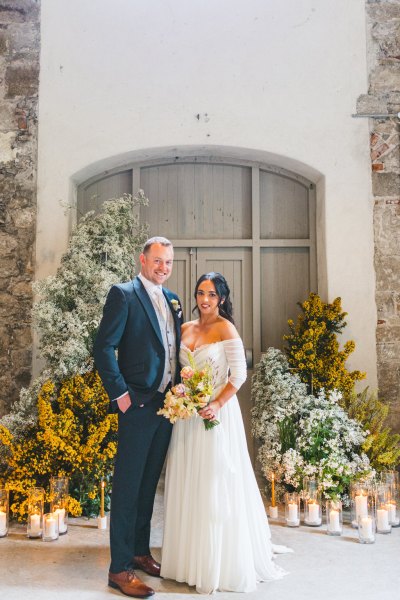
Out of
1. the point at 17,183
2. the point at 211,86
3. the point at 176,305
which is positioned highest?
the point at 211,86

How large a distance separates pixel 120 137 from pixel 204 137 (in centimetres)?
86

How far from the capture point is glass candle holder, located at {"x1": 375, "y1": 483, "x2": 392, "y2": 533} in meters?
4.12

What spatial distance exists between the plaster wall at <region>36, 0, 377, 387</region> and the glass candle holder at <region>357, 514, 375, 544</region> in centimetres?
252

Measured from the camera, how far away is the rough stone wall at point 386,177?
18.5 ft

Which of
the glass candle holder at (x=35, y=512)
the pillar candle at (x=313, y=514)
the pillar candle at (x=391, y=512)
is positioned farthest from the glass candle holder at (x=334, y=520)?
the glass candle holder at (x=35, y=512)

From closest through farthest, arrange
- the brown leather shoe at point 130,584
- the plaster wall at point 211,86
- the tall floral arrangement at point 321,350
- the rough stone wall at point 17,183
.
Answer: the brown leather shoe at point 130,584 < the tall floral arrangement at point 321,350 < the rough stone wall at point 17,183 < the plaster wall at point 211,86

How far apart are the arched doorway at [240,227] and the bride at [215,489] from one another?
2.53 metres

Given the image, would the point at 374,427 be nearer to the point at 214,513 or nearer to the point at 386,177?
the point at 386,177

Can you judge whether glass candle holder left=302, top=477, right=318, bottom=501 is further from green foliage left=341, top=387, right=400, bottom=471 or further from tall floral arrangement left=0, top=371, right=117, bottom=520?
tall floral arrangement left=0, top=371, right=117, bottom=520

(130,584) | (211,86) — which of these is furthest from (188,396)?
(211,86)

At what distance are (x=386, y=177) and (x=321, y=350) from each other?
192 cm

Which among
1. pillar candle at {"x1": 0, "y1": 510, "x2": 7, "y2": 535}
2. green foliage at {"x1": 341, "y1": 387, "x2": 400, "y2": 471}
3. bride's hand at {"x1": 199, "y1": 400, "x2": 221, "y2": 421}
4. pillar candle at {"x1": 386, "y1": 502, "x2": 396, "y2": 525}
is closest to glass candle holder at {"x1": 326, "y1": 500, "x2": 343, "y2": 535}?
pillar candle at {"x1": 386, "y1": 502, "x2": 396, "y2": 525}

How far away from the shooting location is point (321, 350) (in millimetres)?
5320

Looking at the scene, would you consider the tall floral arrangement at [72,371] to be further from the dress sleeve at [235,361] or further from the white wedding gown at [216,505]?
the dress sleeve at [235,361]
